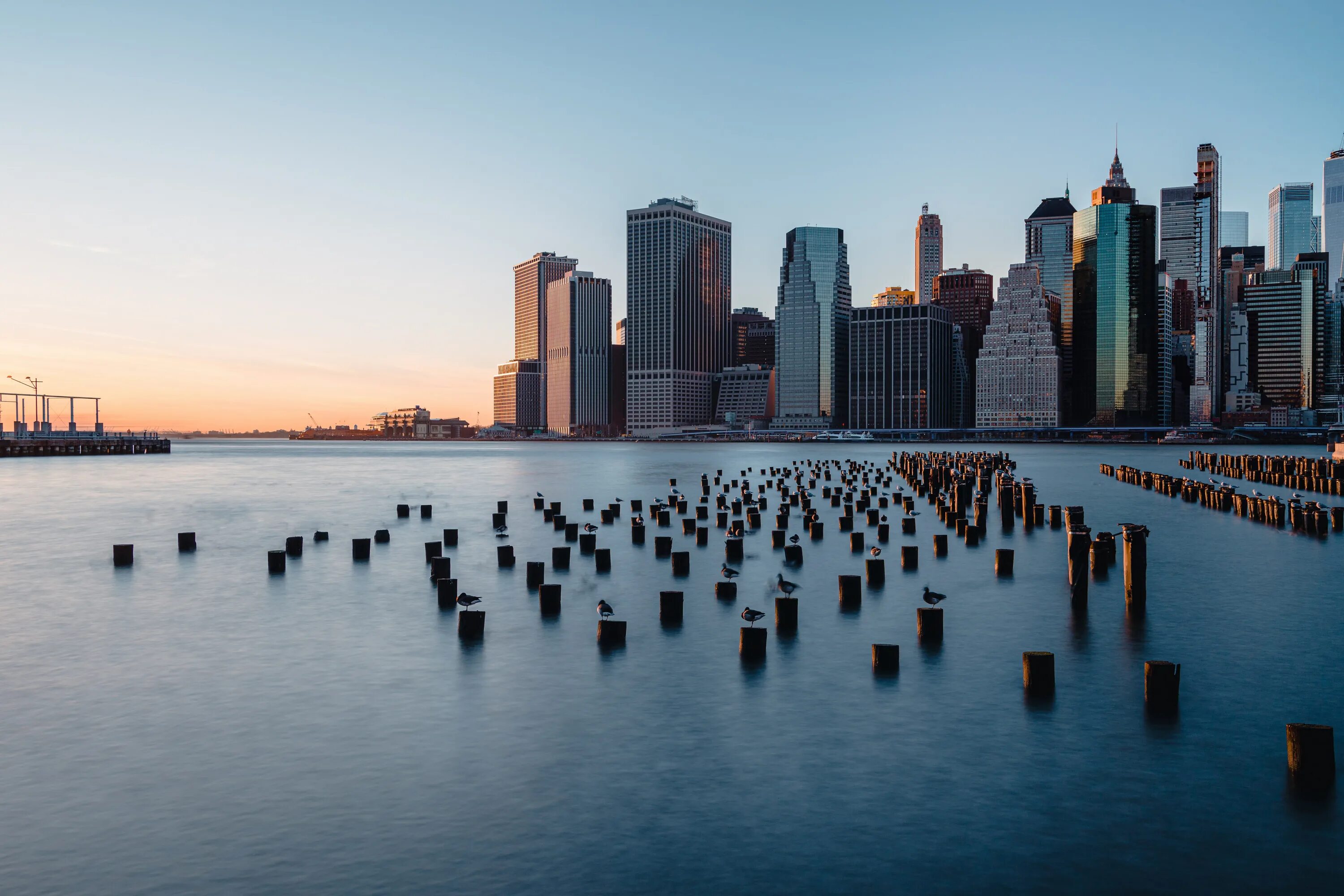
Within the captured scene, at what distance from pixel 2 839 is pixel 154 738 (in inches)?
153

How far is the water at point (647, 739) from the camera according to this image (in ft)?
36.1

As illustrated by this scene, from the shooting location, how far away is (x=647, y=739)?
600 inches


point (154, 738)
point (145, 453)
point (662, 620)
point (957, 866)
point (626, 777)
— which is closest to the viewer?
point (957, 866)

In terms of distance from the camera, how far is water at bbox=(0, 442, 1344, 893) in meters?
11.0

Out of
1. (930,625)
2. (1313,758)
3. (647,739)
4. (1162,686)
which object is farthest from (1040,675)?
(647,739)

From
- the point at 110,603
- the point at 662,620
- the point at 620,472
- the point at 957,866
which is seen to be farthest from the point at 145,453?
the point at 957,866

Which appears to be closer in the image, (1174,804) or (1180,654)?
(1174,804)

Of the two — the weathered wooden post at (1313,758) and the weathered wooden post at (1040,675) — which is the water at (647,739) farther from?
the weathered wooden post at (1040,675)

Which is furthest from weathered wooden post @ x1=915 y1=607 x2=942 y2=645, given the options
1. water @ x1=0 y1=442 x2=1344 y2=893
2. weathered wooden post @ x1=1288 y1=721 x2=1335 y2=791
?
weathered wooden post @ x1=1288 y1=721 x2=1335 y2=791

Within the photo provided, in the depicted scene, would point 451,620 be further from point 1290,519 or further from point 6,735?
point 1290,519

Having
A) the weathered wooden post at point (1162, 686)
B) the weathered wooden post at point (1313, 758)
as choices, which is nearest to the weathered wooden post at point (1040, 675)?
the weathered wooden post at point (1162, 686)

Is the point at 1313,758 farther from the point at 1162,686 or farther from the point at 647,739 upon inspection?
the point at 647,739

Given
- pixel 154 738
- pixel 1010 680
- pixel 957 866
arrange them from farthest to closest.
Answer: pixel 1010 680 < pixel 154 738 < pixel 957 866

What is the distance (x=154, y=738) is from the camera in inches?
606
